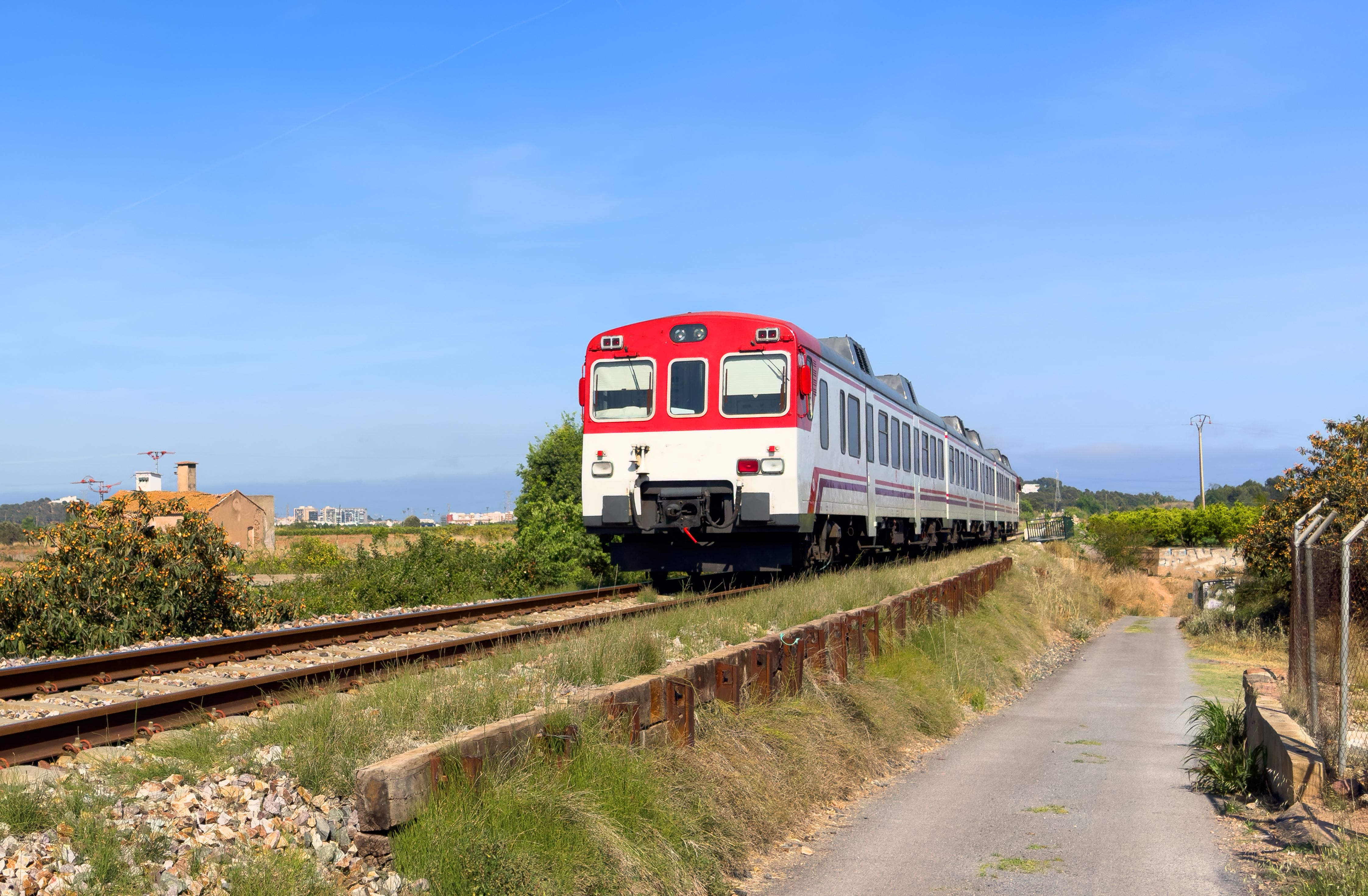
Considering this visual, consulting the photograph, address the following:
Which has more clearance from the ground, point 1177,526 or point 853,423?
point 853,423

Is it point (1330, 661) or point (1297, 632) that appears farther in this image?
point (1330, 661)

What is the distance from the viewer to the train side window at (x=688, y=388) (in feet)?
47.0

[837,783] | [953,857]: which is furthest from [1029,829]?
[837,783]

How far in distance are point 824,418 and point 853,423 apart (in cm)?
192

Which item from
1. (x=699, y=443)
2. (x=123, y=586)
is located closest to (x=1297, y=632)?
(x=699, y=443)

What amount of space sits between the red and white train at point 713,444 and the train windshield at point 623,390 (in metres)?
0.02

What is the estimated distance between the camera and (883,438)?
62.5 feet

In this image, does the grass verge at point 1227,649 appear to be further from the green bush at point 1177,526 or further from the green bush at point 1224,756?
the green bush at point 1177,526

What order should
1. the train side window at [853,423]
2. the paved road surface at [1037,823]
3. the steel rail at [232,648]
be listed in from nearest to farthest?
the paved road surface at [1037,823] < the steel rail at [232,648] < the train side window at [853,423]

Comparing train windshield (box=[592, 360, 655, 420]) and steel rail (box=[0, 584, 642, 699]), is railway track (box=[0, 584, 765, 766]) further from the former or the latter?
train windshield (box=[592, 360, 655, 420])

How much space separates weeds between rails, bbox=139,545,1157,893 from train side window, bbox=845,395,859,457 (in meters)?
5.51

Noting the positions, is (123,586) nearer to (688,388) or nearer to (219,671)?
(219,671)

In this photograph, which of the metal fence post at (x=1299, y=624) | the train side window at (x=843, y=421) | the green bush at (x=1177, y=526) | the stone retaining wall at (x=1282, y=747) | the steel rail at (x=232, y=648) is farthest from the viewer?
the green bush at (x=1177, y=526)

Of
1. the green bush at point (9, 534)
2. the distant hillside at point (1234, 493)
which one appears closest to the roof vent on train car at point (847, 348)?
the green bush at point (9, 534)
